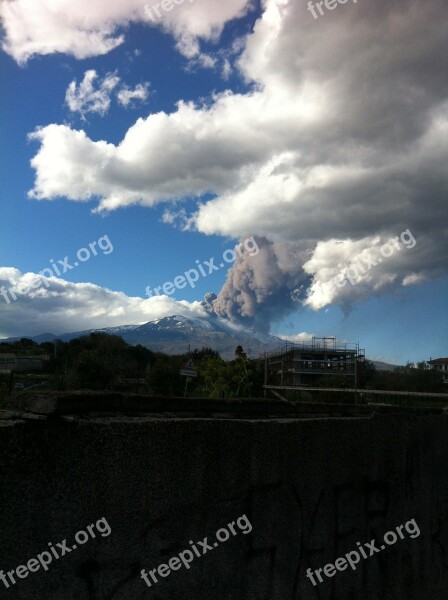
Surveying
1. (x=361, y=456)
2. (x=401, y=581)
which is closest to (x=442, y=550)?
(x=401, y=581)

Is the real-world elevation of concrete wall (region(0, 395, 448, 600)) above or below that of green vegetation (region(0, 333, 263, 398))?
below

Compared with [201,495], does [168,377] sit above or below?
above

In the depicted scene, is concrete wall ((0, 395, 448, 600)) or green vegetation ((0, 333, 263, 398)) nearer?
concrete wall ((0, 395, 448, 600))

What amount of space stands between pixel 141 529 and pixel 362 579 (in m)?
2.04

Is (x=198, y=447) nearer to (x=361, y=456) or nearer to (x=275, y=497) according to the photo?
(x=275, y=497)

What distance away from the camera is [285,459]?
2.83 meters

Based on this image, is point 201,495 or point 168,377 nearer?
point 201,495

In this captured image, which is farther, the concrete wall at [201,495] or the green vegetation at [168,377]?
the green vegetation at [168,377]

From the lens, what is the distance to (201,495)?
2.36 metres

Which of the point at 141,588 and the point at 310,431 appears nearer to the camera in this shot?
the point at 141,588

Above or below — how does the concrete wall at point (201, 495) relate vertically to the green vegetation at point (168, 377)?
below

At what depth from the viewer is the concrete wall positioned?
180 centimetres

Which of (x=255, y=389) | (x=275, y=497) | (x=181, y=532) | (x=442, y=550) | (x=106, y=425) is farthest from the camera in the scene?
(x=255, y=389)

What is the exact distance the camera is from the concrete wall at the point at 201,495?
1804mm
